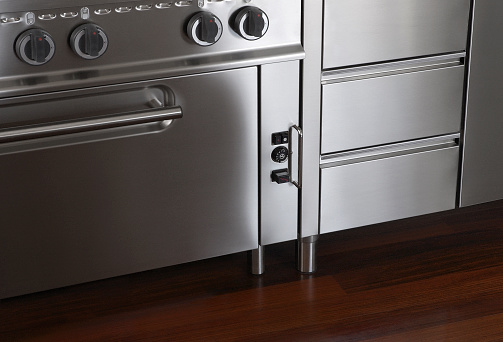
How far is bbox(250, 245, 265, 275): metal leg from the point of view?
1814 mm

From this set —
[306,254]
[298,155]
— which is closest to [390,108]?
[298,155]

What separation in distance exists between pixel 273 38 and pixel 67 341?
789 mm

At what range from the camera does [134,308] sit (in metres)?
1.74

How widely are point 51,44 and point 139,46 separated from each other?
0.17m

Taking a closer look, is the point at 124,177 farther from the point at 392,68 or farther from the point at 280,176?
the point at 392,68

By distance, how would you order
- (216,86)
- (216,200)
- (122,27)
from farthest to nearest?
1. (216,200)
2. (216,86)
3. (122,27)

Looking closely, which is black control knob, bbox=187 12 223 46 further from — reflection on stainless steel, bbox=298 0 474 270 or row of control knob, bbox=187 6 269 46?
reflection on stainless steel, bbox=298 0 474 270

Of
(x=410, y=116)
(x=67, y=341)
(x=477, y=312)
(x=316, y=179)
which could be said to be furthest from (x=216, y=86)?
(x=477, y=312)

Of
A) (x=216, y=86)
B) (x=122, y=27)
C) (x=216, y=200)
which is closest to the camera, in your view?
(x=122, y=27)

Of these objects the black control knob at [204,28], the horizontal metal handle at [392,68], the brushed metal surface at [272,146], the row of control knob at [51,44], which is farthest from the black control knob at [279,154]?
the row of control knob at [51,44]

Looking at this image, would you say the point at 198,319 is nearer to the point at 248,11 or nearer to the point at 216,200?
the point at 216,200

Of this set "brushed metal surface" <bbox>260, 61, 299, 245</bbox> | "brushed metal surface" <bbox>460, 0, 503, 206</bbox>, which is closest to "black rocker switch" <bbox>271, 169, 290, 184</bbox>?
"brushed metal surface" <bbox>260, 61, 299, 245</bbox>

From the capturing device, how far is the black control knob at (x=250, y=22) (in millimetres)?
1514

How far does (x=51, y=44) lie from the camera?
1.40 meters
